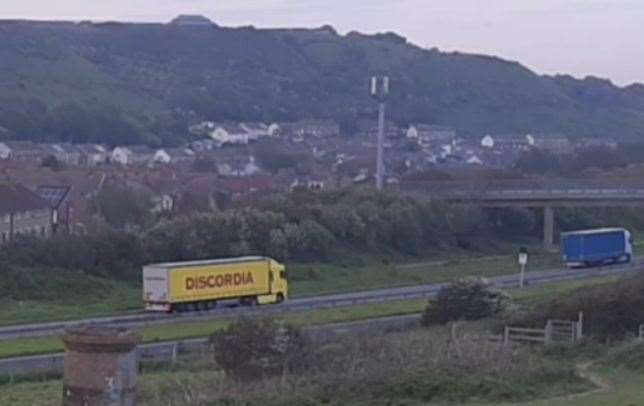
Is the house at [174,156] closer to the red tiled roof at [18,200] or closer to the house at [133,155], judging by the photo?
the house at [133,155]

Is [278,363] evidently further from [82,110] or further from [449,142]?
[449,142]

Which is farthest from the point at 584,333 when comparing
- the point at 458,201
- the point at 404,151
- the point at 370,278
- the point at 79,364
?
the point at 404,151

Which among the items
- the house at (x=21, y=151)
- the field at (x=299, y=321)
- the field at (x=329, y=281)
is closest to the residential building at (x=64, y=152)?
the house at (x=21, y=151)

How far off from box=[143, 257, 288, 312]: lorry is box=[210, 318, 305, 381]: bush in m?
23.1

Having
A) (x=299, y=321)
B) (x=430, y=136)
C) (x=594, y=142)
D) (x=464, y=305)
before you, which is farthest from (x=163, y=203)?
(x=430, y=136)

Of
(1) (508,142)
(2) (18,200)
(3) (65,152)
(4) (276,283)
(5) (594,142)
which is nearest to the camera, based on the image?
(4) (276,283)

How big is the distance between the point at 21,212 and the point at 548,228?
31.2 metres

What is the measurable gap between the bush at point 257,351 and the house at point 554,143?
122m

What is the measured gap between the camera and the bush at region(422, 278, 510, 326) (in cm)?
5362

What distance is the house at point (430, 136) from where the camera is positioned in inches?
7416

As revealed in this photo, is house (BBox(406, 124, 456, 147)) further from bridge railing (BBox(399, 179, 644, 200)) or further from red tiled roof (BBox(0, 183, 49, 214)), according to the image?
red tiled roof (BBox(0, 183, 49, 214))

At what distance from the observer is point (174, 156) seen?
152625mm

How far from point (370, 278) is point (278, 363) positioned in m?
40.1

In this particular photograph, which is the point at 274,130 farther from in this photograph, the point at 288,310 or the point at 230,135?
the point at 288,310
